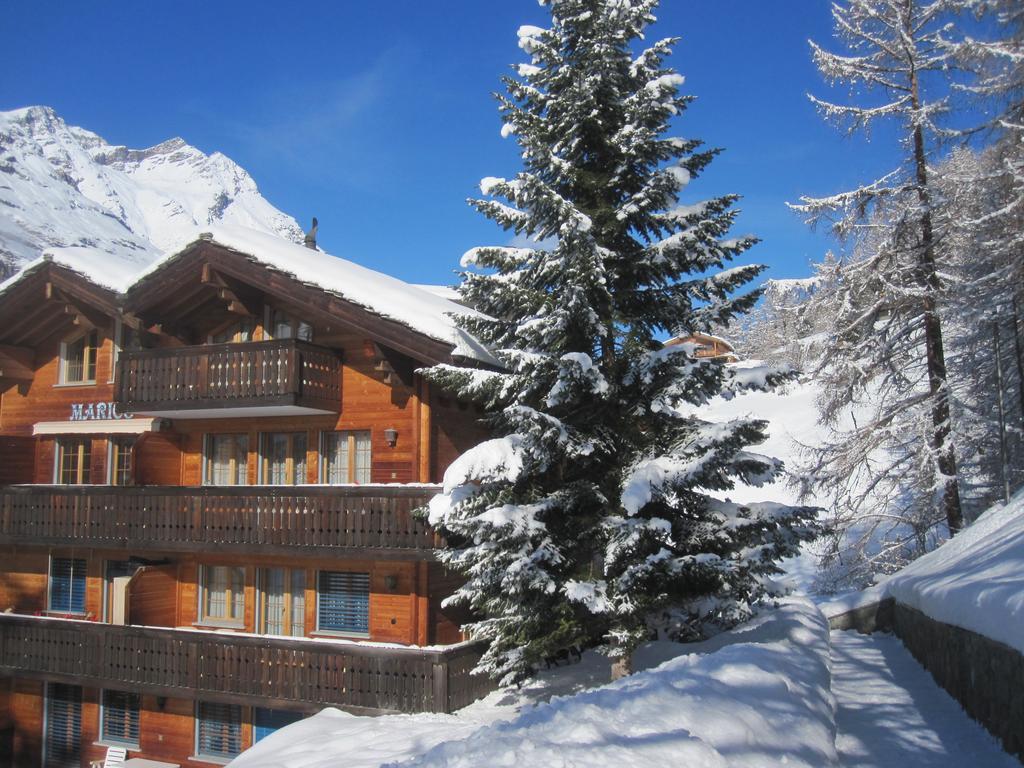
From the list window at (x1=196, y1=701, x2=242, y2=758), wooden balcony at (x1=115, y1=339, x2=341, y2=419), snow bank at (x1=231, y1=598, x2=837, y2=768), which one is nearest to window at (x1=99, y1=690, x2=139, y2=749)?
window at (x1=196, y1=701, x2=242, y2=758)

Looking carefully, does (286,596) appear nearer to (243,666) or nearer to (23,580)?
(243,666)

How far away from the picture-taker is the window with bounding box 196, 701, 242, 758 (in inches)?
651

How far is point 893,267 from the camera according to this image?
1861cm

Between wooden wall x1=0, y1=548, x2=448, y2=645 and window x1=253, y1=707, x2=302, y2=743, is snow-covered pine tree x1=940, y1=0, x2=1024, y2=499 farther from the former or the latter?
window x1=253, y1=707, x2=302, y2=743

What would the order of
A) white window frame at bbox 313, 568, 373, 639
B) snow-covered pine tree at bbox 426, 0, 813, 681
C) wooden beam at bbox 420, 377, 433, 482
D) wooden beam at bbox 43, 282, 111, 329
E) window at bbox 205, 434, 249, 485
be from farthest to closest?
1. wooden beam at bbox 43, 282, 111, 329
2. window at bbox 205, 434, 249, 485
3. white window frame at bbox 313, 568, 373, 639
4. wooden beam at bbox 420, 377, 433, 482
5. snow-covered pine tree at bbox 426, 0, 813, 681

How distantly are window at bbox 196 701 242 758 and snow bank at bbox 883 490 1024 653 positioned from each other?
42.7 ft

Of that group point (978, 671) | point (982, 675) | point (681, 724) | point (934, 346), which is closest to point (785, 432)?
point (934, 346)

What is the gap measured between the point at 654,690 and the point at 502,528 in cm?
539

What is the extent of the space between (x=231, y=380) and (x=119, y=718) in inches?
324

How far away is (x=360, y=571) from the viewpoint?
627 inches

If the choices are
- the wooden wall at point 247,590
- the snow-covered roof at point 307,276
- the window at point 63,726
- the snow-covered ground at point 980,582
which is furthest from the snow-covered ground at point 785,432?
the window at point 63,726

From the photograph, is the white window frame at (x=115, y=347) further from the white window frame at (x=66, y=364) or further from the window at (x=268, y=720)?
the window at (x=268, y=720)

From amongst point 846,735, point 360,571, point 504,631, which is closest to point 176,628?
point 360,571

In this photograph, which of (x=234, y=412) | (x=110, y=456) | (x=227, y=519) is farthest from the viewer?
(x=110, y=456)
